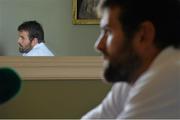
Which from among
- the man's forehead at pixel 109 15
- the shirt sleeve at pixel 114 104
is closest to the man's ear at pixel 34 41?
the shirt sleeve at pixel 114 104

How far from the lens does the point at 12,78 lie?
1.07m

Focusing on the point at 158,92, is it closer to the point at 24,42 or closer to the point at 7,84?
the point at 7,84

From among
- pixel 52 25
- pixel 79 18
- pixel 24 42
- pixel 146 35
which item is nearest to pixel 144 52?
pixel 146 35

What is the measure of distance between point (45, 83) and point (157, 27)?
109 cm

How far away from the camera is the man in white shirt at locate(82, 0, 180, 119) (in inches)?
40.8

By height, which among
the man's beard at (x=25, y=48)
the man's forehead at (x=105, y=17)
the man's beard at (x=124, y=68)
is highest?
the man's forehead at (x=105, y=17)

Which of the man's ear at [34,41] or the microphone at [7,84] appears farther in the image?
the man's ear at [34,41]

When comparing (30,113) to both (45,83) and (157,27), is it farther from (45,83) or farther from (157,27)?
(157,27)

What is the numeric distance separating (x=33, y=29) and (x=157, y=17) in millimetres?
1634

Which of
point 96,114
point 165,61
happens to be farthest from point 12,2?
point 165,61

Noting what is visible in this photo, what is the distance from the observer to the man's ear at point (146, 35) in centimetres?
109

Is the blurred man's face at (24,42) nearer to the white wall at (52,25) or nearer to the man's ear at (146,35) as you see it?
the white wall at (52,25)

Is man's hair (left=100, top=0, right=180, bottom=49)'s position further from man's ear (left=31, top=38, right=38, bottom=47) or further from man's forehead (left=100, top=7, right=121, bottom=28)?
man's ear (left=31, top=38, right=38, bottom=47)

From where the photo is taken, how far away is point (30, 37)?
277 cm
